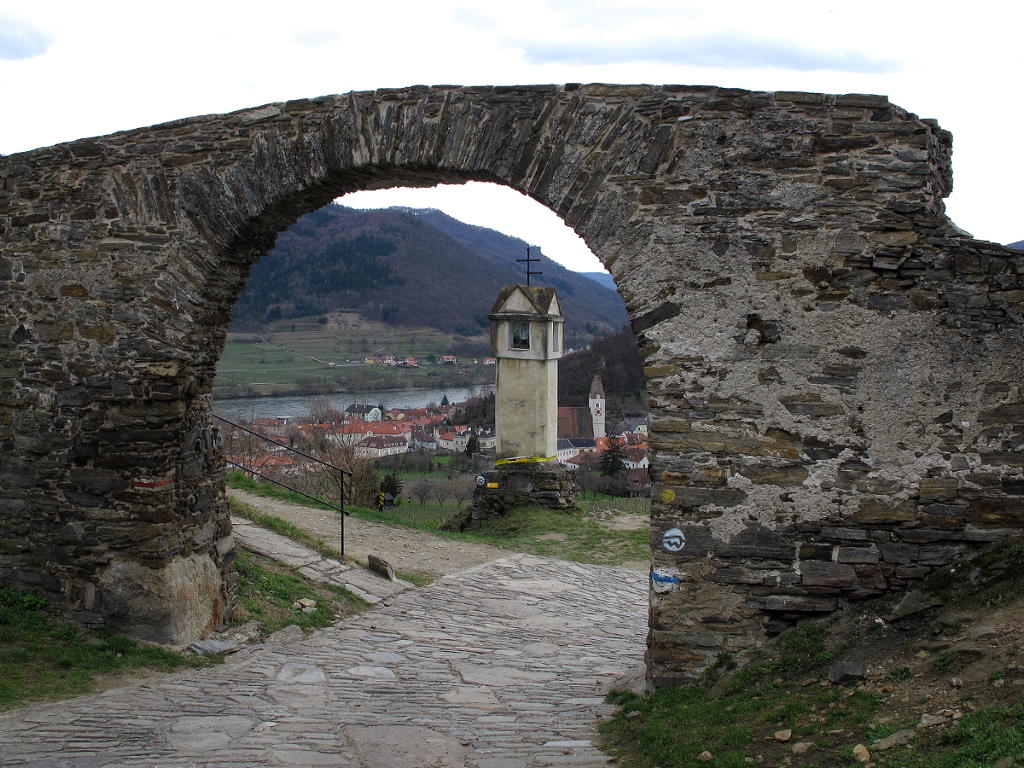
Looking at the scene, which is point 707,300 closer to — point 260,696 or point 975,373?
point 975,373

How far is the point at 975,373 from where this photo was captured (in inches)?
178

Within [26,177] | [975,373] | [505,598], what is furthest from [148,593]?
[975,373]

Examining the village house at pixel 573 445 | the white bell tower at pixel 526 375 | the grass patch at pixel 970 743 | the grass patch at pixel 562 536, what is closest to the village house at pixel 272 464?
the white bell tower at pixel 526 375

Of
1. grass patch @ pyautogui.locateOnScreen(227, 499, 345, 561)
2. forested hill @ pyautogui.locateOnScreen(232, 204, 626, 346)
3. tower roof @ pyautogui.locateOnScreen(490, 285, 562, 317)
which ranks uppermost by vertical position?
forested hill @ pyautogui.locateOnScreen(232, 204, 626, 346)

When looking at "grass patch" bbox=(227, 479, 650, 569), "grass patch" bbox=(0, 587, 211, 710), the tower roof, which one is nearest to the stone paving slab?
"grass patch" bbox=(227, 479, 650, 569)

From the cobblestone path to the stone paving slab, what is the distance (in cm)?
42

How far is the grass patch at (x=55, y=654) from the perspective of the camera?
522 centimetres

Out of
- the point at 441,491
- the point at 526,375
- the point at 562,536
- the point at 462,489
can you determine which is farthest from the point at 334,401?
the point at 562,536

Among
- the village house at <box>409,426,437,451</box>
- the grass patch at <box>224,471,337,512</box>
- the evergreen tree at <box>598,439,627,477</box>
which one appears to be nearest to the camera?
the grass patch at <box>224,471,337,512</box>

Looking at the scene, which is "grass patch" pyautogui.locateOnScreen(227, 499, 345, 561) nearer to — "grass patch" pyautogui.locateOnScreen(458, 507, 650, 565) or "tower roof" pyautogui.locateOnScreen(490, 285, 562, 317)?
"grass patch" pyautogui.locateOnScreen(458, 507, 650, 565)

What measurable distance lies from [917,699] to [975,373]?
1871 mm

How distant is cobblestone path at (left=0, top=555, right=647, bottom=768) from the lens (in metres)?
4.27

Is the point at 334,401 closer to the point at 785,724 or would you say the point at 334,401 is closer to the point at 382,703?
the point at 382,703

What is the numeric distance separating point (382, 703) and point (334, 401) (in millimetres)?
48143
